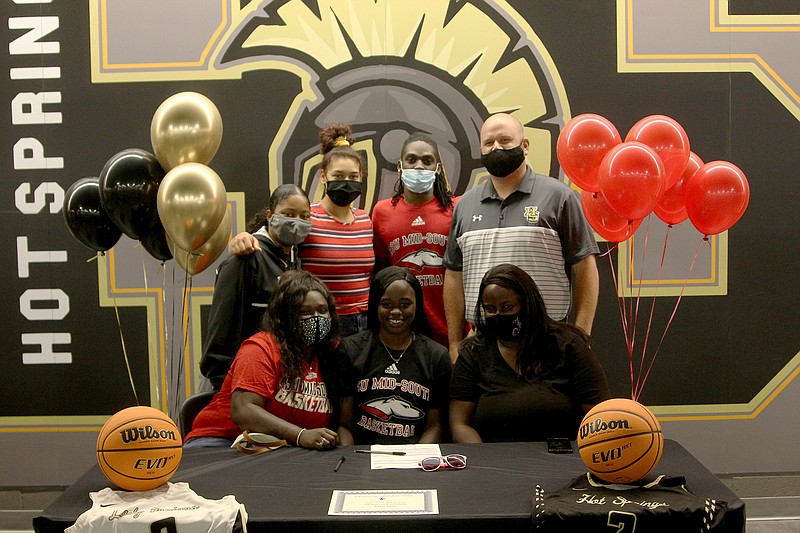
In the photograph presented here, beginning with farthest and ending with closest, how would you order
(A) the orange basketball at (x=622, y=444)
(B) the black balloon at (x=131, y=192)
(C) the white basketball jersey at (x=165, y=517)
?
1. (B) the black balloon at (x=131, y=192)
2. (A) the orange basketball at (x=622, y=444)
3. (C) the white basketball jersey at (x=165, y=517)

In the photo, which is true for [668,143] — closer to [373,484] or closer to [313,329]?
[313,329]

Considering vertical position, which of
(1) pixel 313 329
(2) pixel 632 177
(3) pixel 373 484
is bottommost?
(3) pixel 373 484

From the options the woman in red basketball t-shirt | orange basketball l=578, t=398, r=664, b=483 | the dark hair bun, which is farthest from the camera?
the dark hair bun

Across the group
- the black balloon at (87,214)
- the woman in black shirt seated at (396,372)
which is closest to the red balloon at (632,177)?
the woman in black shirt seated at (396,372)

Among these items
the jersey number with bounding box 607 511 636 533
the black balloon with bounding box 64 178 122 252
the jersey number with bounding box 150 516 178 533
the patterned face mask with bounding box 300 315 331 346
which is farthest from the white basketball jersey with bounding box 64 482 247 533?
the black balloon with bounding box 64 178 122 252

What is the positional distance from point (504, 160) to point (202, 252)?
1288 millimetres

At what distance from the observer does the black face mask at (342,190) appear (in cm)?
311

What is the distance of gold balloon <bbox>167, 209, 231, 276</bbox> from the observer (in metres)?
2.88

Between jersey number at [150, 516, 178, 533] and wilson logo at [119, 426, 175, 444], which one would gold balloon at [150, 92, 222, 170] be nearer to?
wilson logo at [119, 426, 175, 444]

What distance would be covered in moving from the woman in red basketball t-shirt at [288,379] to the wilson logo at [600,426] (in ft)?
2.68

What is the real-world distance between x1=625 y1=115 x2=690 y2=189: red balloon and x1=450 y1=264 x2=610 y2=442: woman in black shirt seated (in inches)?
34.4

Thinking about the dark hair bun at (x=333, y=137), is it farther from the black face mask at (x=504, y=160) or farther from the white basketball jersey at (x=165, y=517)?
the white basketball jersey at (x=165, y=517)

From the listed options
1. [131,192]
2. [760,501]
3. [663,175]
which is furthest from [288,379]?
[760,501]

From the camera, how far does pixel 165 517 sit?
1.76 m
